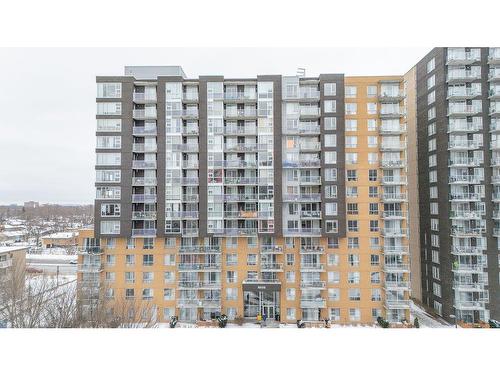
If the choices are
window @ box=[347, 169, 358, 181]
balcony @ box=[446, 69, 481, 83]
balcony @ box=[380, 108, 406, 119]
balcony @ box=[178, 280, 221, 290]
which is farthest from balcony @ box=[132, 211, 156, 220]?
balcony @ box=[446, 69, 481, 83]

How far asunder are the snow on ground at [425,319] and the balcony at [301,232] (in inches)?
188

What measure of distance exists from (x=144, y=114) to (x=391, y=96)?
9.11 metres

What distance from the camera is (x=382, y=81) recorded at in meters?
11.0

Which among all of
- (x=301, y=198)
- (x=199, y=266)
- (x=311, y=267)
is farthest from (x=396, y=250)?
(x=199, y=266)

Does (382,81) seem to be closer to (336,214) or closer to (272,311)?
(336,214)

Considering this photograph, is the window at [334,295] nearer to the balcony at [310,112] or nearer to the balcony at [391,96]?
the balcony at [310,112]

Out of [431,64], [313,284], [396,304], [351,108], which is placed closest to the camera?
[396,304]

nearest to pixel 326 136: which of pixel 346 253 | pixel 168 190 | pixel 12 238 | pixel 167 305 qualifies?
pixel 346 253

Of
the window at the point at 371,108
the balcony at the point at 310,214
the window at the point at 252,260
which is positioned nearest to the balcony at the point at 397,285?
the balcony at the point at 310,214

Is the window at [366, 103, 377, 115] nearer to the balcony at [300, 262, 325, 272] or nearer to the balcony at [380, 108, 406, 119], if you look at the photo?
the balcony at [380, 108, 406, 119]

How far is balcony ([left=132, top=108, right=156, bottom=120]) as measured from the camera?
35.5 ft

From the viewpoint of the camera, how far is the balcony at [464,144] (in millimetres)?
10664

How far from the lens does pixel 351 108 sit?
11.1 metres

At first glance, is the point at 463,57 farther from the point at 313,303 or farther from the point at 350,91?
the point at 313,303
